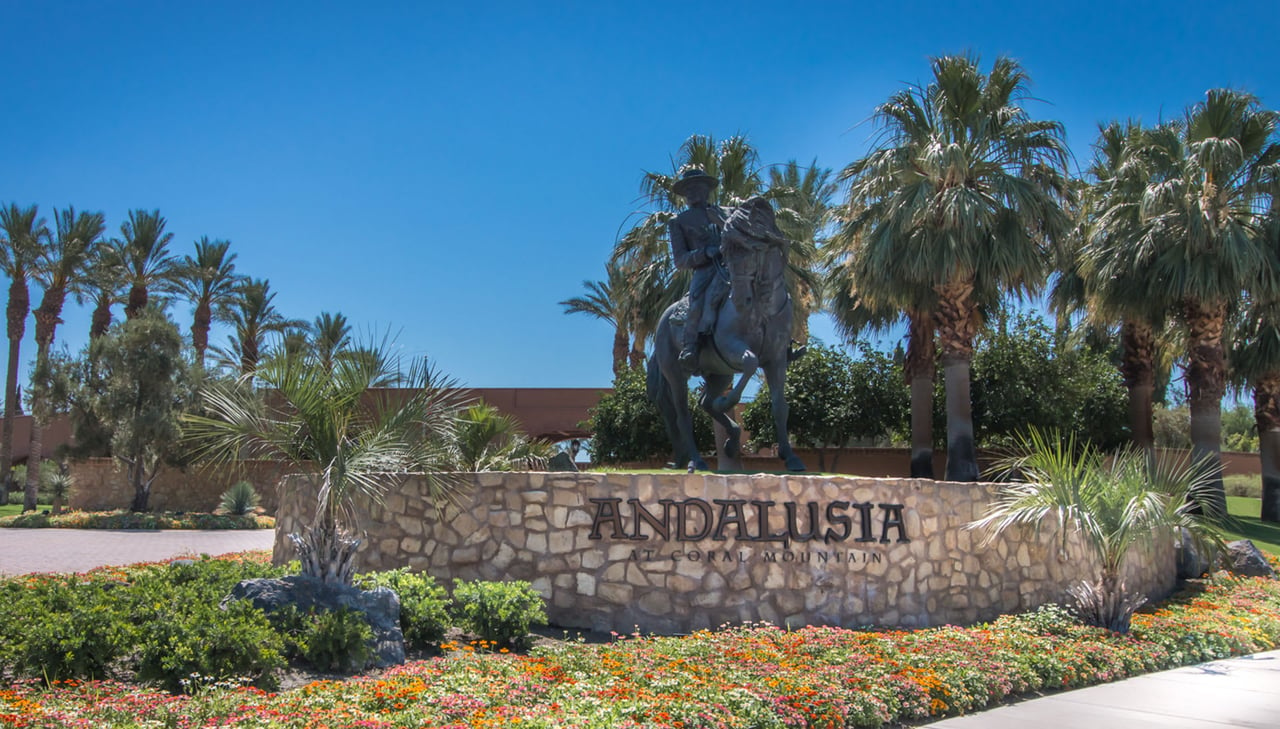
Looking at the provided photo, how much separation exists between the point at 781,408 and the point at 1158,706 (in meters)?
4.55

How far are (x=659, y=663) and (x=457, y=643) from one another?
2.10 metres

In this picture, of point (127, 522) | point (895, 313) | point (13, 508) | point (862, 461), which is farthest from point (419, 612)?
point (13, 508)

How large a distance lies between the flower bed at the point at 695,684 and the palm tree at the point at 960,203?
34.9 ft

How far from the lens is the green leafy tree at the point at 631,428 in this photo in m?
29.2

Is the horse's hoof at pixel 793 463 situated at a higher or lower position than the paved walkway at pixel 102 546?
higher

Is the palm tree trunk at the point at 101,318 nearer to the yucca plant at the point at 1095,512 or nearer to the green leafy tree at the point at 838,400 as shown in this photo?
the green leafy tree at the point at 838,400

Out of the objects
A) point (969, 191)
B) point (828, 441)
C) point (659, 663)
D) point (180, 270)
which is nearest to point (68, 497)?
point (180, 270)

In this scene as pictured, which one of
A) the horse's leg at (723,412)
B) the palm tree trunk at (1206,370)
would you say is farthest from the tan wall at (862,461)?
A: the horse's leg at (723,412)

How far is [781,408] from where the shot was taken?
421 inches

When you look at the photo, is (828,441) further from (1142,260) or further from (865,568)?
(865,568)

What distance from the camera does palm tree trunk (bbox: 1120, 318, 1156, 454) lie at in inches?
983

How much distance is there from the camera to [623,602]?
9.73 metres

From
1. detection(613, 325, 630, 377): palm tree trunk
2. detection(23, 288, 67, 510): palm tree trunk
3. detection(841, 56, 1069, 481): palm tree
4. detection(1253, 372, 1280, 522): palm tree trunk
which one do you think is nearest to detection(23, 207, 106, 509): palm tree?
detection(23, 288, 67, 510): palm tree trunk

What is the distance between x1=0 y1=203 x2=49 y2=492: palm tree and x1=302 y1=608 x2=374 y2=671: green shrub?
3438 centimetres
